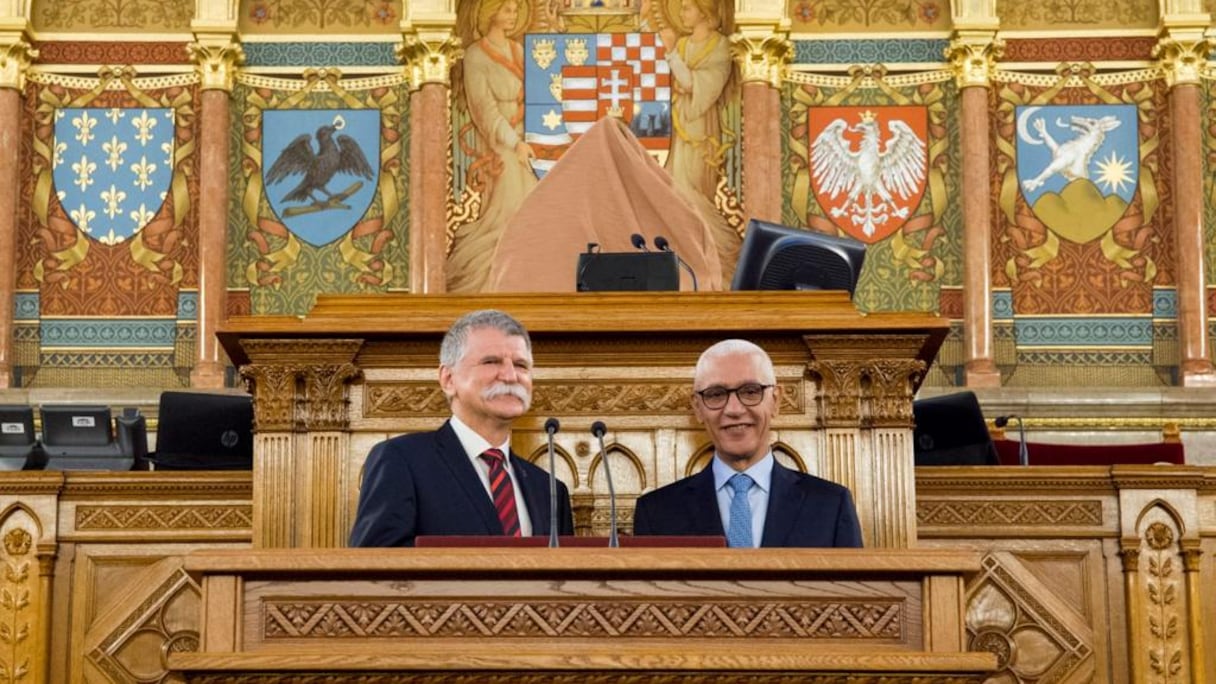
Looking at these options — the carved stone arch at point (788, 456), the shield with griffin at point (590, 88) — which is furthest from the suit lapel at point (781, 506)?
the shield with griffin at point (590, 88)

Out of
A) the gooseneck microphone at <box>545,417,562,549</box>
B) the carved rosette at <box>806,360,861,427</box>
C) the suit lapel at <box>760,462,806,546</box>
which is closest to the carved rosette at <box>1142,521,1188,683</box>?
the carved rosette at <box>806,360,861,427</box>

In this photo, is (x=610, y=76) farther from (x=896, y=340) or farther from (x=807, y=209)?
(x=896, y=340)

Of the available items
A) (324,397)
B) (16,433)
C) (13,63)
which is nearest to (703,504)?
(324,397)

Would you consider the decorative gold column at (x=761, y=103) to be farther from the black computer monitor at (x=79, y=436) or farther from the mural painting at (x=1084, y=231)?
the black computer monitor at (x=79, y=436)

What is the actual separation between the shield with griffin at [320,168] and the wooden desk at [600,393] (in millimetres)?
6250

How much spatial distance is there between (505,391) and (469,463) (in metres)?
0.16

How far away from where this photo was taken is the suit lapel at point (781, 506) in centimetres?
383

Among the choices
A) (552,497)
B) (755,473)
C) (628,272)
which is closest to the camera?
(552,497)

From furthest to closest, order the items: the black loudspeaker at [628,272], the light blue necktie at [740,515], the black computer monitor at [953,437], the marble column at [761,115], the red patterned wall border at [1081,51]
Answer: the red patterned wall border at [1081,51] → the marble column at [761,115] → the black computer monitor at [953,437] → the black loudspeaker at [628,272] → the light blue necktie at [740,515]

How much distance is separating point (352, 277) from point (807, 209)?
2618mm

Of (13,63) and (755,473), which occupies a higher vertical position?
(13,63)

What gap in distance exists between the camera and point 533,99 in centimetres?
1072

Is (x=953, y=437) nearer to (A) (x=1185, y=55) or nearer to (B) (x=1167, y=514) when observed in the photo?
(B) (x=1167, y=514)

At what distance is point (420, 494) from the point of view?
3.74m
